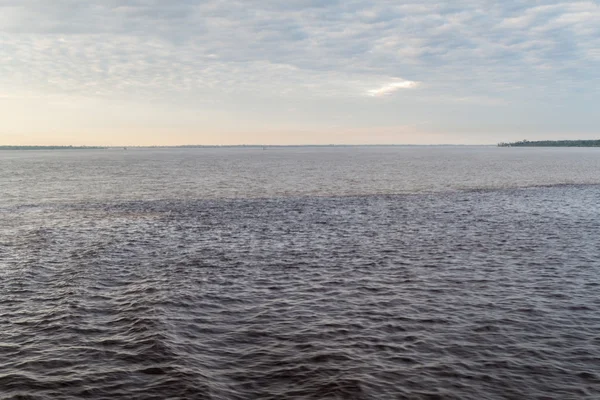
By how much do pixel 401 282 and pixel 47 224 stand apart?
33466mm

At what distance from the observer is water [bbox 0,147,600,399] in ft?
54.0

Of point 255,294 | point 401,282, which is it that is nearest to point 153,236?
point 255,294

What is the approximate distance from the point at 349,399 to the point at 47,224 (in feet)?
128

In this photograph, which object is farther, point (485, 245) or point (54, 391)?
point (485, 245)

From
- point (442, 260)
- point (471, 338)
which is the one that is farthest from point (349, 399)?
point (442, 260)

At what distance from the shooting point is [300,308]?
23203 millimetres

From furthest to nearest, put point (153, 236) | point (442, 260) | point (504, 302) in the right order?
point (153, 236)
point (442, 260)
point (504, 302)

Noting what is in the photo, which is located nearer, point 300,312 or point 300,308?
point 300,312

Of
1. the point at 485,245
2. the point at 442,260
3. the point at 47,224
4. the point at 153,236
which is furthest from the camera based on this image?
the point at 47,224

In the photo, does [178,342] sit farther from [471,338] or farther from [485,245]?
[485,245]

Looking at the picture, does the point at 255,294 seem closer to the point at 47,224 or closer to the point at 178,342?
the point at 178,342

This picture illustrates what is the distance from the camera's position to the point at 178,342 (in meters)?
19.4

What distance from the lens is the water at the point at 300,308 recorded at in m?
16.5

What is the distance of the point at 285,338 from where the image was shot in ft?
65.0
